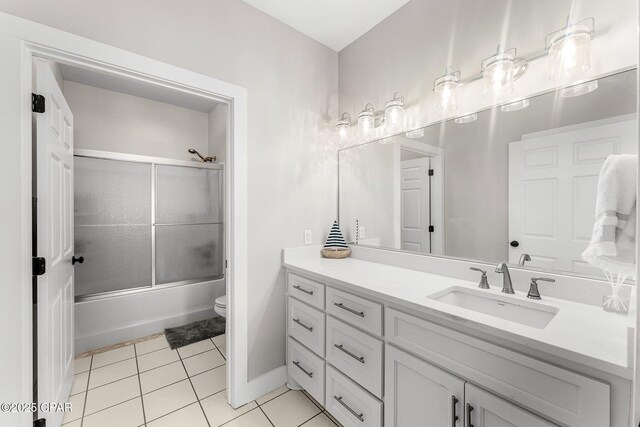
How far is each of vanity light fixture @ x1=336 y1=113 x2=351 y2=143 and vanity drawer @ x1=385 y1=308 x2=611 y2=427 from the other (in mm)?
1539

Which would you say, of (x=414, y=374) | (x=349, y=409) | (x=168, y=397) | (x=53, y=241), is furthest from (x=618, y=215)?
(x=168, y=397)

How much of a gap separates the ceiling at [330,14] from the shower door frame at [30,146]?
0.66m

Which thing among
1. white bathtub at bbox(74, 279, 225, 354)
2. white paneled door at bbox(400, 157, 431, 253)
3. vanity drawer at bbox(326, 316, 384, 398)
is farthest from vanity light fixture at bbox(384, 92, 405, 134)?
white bathtub at bbox(74, 279, 225, 354)

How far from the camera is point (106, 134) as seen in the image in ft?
9.71

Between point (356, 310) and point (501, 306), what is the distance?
66 cm

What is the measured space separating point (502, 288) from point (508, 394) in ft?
1.78

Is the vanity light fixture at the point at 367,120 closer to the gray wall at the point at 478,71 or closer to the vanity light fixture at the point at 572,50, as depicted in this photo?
the gray wall at the point at 478,71

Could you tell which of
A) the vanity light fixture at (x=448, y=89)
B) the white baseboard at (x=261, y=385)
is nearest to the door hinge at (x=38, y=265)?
the white baseboard at (x=261, y=385)

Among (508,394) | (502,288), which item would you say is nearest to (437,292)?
(502,288)

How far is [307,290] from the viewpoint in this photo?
5.59ft

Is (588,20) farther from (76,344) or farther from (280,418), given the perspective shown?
(76,344)

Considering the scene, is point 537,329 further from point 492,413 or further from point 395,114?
point 395,114

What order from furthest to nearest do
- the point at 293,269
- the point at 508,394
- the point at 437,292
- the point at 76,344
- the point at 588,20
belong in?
the point at 76,344, the point at 293,269, the point at 437,292, the point at 588,20, the point at 508,394

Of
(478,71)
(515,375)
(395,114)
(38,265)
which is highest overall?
(478,71)
